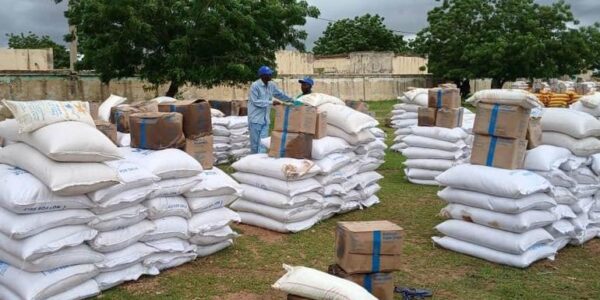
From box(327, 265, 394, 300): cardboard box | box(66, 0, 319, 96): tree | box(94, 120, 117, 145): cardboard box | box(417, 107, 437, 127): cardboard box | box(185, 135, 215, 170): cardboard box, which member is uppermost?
box(66, 0, 319, 96): tree

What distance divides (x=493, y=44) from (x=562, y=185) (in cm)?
2002

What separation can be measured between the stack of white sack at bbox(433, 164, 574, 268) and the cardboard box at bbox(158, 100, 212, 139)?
98.0 inches

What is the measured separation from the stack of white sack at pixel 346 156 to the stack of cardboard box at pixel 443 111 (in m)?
1.76

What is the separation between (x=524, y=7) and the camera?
2505 centimetres

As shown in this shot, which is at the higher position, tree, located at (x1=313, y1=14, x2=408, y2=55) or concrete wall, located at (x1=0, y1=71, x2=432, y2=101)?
tree, located at (x1=313, y1=14, x2=408, y2=55)

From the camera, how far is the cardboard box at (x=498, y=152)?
4980mm

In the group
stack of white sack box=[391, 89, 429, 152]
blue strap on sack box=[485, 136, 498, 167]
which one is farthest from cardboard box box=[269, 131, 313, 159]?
stack of white sack box=[391, 89, 429, 152]

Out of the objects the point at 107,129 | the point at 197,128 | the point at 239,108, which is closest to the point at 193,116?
the point at 197,128

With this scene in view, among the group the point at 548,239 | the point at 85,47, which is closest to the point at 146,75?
the point at 85,47

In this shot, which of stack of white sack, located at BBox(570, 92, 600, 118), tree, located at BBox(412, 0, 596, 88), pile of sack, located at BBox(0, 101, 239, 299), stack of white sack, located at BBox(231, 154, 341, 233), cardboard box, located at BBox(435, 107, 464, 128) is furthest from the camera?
tree, located at BBox(412, 0, 596, 88)

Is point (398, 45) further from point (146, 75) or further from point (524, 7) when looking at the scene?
point (146, 75)

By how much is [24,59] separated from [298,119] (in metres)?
19.8

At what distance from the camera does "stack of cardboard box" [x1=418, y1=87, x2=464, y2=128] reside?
8273 millimetres

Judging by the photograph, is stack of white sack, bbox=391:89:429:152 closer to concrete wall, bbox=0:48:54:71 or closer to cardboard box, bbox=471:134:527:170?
cardboard box, bbox=471:134:527:170
